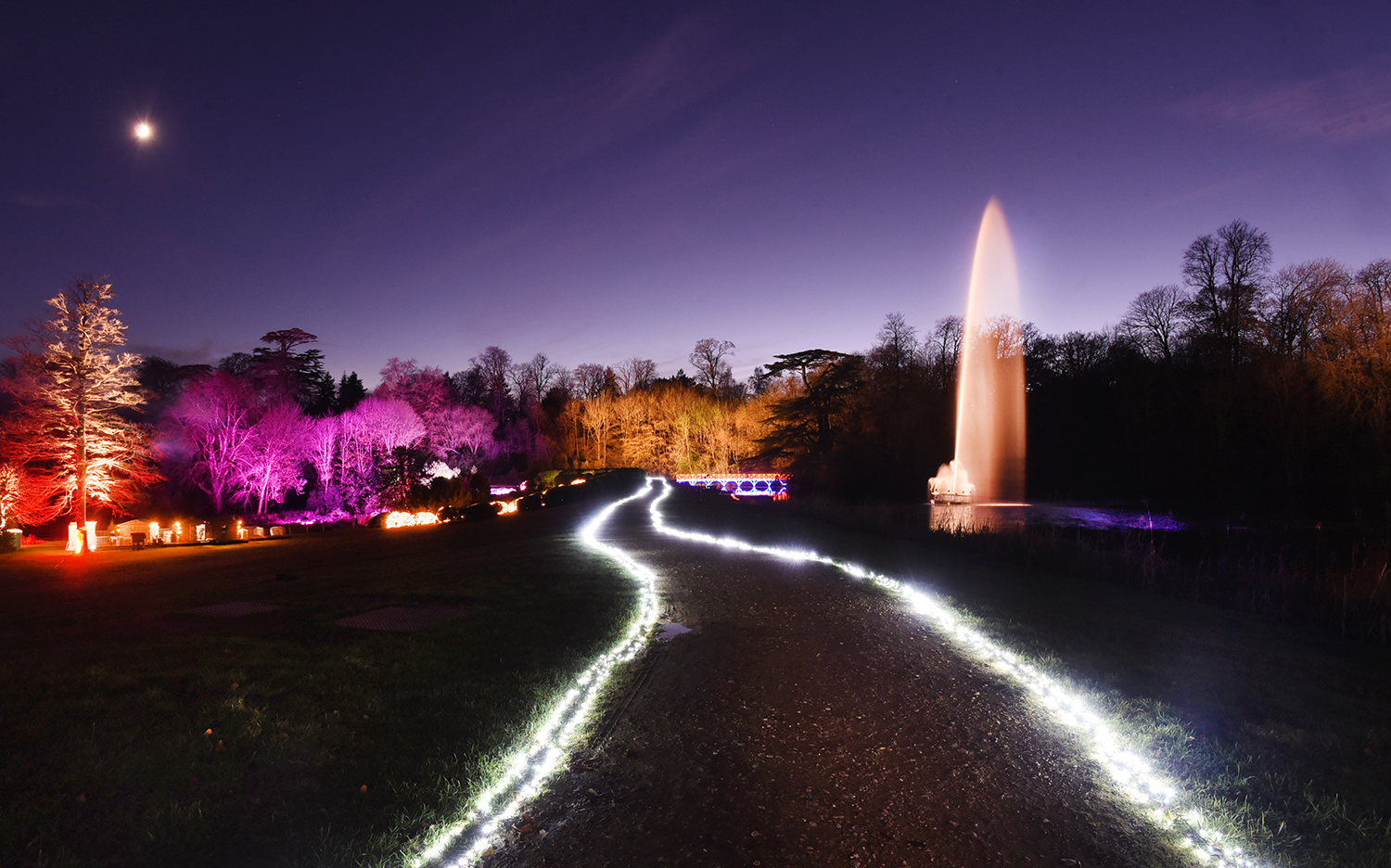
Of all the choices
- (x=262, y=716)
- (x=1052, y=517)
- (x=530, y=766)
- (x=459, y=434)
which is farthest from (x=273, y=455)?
(x=1052, y=517)

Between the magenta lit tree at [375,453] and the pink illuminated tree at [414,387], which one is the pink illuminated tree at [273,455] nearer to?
the magenta lit tree at [375,453]

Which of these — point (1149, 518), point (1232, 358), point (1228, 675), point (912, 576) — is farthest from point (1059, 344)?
point (1228, 675)

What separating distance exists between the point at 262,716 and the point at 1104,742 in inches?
219

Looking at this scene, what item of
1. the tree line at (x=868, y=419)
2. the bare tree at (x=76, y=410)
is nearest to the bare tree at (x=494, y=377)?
the tree line at (x=868, y=419)

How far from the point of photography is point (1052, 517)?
91.7ft

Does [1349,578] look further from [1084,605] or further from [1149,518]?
[1149,518]

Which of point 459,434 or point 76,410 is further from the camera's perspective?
point 459,434

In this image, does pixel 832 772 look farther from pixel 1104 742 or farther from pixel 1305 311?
pixel 1305 311

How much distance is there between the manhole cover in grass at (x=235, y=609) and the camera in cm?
722

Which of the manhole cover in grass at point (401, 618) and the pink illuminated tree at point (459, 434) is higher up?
the pink illuminated tree at point (459, 434)

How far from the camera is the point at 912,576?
10898mm

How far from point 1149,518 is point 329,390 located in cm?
5389

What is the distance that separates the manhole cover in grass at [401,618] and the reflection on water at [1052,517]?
54.1 ft

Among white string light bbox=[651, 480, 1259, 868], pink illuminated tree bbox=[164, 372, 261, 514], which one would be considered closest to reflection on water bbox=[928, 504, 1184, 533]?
white string light bbox=[651, 480, 1259, 868]
